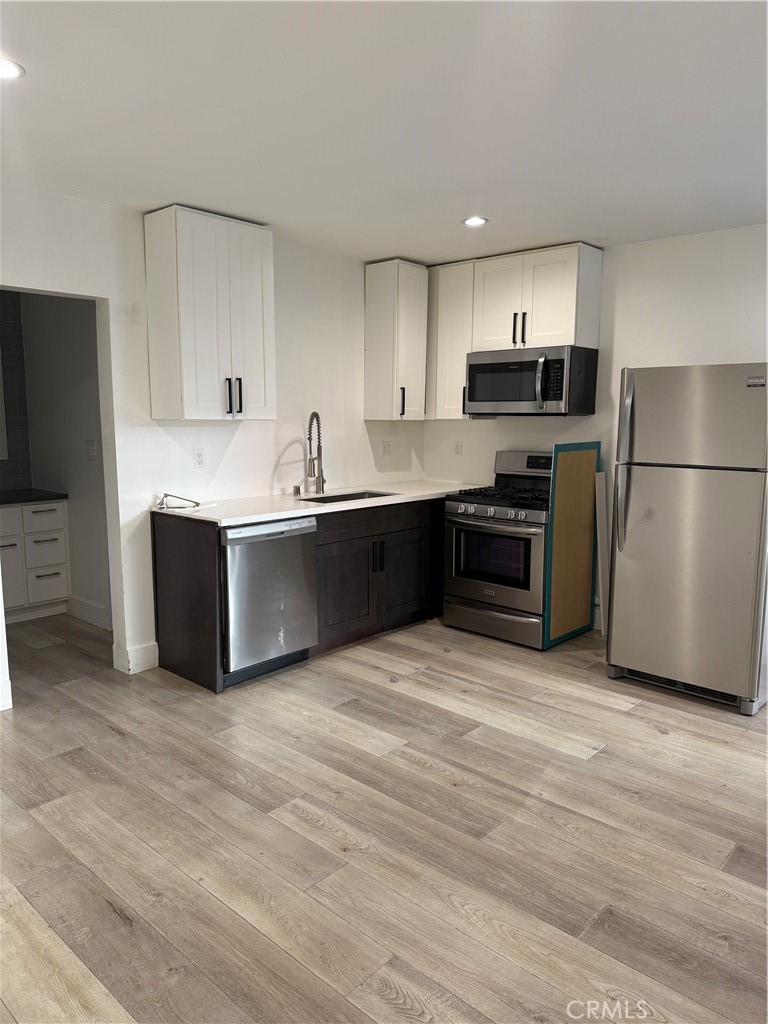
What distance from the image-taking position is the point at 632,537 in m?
3.65

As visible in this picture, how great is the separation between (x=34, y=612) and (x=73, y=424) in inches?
52.5

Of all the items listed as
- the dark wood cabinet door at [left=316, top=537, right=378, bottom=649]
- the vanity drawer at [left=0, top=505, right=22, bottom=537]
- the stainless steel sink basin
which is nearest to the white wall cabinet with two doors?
the stainless steel sink basin

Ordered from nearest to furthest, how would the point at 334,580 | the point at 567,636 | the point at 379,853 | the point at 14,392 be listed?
the point at 379,853, the point at 334,580, the point at 567,636, the point at 14,392

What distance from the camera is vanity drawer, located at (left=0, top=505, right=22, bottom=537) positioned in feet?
15.1

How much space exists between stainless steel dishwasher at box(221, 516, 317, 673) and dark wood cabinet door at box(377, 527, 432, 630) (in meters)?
0.63

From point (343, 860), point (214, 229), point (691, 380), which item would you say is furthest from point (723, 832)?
point (214, 229)

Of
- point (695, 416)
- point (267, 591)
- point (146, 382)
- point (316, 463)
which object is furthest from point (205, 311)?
point (695, 416)

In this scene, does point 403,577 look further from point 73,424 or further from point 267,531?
point 73,424

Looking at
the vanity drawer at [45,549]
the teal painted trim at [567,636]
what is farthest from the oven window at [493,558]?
the vanity drawer at [45,549]

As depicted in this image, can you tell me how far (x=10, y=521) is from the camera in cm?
465

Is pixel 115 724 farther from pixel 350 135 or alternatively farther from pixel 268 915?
pixel 350 135

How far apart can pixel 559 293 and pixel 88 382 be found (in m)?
3.02

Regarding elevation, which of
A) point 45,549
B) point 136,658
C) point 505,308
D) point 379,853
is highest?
point 505,308

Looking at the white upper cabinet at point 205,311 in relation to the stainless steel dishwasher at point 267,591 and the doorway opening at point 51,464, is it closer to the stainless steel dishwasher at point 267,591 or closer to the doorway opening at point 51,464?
the stainless steel dishwasher at point 267,591
